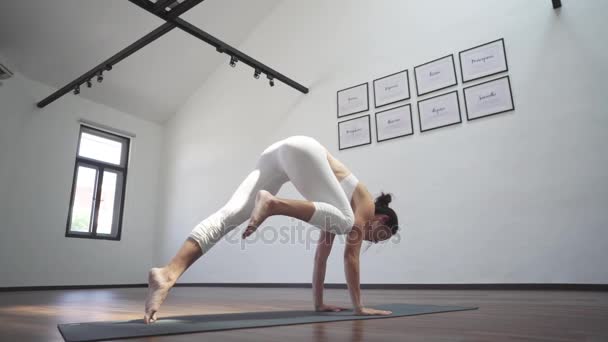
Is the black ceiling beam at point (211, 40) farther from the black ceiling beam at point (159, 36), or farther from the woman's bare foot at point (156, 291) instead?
the woman's bare foot at point (156, 291)

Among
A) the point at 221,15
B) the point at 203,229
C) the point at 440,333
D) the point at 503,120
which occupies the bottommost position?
the point at 440,333

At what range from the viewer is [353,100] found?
506cm

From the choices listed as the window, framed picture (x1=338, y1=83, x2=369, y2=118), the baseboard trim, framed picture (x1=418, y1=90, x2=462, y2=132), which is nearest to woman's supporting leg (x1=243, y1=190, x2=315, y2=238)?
the baseboard trim

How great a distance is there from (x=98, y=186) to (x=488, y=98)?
568 centimetres

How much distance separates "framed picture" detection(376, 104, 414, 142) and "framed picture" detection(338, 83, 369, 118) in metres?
0.27

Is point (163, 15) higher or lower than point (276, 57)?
lower

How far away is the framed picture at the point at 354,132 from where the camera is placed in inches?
192

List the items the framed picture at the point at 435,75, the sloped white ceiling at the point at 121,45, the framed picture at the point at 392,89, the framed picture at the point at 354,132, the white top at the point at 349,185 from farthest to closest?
the sloped white ceiling at the point at 121,45, the framed picture at the point at 354,132, the framed picture at the point at 392,89, the framed picture at the point at 435,75, the white top at the point at 349,185

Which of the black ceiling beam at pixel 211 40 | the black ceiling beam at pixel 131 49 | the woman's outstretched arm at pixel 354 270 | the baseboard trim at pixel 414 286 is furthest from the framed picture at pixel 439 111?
the woman's outstretched arm at pixel 354 270

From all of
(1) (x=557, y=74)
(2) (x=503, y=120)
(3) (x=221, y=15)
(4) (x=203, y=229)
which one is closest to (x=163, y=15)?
(3) (x=221, y=15)

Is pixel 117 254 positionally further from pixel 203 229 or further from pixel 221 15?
pixel 203 229

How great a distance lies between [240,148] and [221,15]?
2019mm

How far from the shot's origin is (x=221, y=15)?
6027 mm

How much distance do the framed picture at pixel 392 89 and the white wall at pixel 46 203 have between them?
4.38 m
